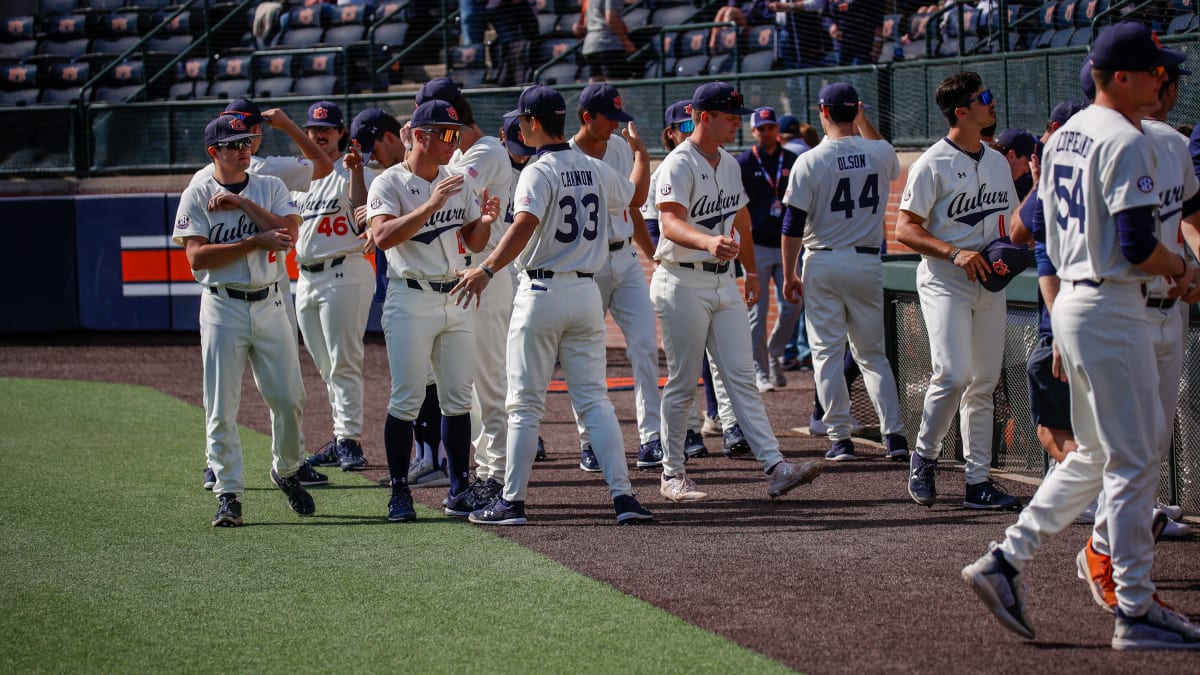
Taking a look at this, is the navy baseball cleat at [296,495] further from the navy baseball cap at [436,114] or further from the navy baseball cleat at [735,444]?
the navy baseball cleat at [735,444]

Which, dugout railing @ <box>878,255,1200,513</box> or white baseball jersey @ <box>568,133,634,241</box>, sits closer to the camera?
dugout railing @ <box>878,255,1200,513</box>

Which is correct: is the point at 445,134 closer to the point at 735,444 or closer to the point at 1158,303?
the point at 735,444

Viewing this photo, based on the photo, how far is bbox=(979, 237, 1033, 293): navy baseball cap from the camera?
6566 mm

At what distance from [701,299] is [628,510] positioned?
1255mm

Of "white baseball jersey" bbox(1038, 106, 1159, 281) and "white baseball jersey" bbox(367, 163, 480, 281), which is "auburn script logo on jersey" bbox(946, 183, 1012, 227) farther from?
"white baseball jersey" bbox(367, 163, 480, 281)

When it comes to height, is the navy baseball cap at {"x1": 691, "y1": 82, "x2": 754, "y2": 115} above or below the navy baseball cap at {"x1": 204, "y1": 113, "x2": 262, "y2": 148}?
above

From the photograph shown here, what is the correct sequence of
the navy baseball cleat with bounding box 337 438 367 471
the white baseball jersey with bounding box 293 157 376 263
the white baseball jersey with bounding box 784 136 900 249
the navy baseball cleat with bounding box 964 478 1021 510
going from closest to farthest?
1. the navy baseball cleat with bounding box 964 478 1021 510
2. the white baseball jersey with bounding box 784 136 900 249
3. the white baseball jersey with bounding box 293 157 376 263
4. the navy baseball cleat with bounding box 337 438 367 471

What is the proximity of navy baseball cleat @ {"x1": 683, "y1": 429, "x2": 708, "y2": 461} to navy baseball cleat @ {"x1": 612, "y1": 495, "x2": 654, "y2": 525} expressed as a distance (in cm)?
193

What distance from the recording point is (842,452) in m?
8.38

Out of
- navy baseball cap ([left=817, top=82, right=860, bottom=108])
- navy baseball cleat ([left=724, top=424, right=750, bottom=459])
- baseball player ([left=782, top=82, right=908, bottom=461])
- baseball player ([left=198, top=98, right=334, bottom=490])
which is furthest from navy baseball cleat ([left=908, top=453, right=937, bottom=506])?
baseball player ([left=198, top=98, right=334, bottom=490])

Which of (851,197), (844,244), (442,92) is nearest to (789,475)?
(844,244)

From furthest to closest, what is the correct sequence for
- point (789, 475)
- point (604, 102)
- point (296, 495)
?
point (296, 495)
point (789, 475)
point (604, 102)

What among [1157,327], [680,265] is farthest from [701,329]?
[1157,327]

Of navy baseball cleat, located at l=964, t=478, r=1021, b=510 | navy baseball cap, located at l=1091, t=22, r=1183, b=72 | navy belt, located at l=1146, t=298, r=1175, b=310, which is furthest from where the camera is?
navy baseball cleat, located at l=964, t=478, r=1021, b=510
